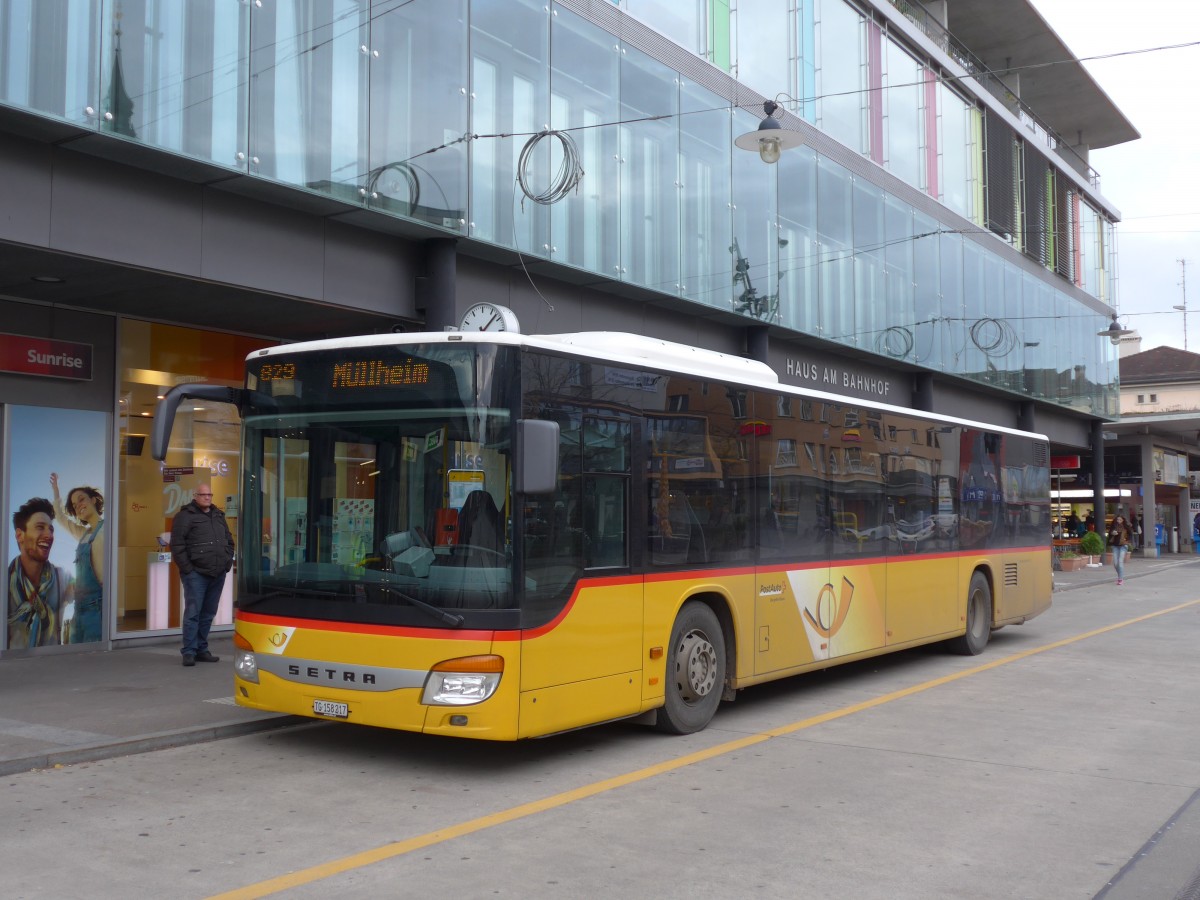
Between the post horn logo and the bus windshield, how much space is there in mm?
4544

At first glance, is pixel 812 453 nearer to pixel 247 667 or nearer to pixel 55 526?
pixel 247 667

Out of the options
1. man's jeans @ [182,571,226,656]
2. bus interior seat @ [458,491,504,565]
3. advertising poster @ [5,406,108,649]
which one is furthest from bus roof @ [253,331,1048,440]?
advertising poster @ [5,406,108,649]

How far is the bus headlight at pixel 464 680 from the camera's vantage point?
7.18 m

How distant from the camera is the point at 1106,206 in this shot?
4400cm

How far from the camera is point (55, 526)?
13055 millimetres

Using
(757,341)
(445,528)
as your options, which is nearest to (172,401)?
(445,528)

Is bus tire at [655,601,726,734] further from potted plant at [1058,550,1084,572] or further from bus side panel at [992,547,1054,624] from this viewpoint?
potted plant at [1058,550,1084,572]

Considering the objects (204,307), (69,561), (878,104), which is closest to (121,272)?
(204,307)

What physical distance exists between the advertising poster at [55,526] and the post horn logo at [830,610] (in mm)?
8298

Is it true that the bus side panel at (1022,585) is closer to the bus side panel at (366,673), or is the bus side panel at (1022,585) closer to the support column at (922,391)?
the bus side panel at (366,673)

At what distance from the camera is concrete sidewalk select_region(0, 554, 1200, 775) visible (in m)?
8.16

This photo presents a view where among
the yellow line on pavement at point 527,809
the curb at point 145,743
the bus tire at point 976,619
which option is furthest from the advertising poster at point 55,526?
the bus tire at point 976,619

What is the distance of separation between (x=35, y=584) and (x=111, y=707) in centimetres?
386

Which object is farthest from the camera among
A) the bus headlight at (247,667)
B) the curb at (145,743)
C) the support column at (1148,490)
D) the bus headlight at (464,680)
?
the support column at (1148,490)
